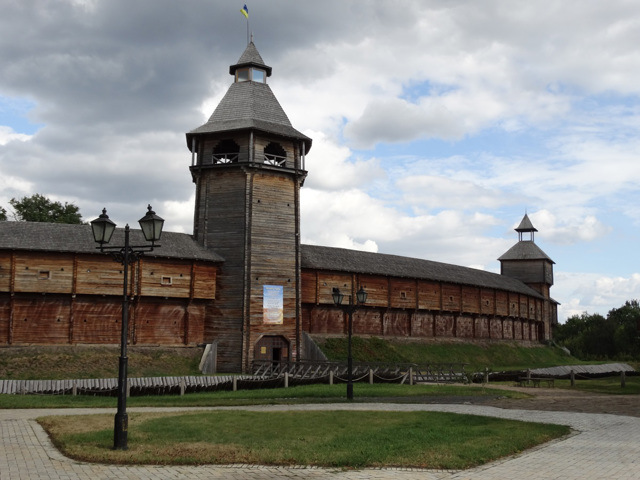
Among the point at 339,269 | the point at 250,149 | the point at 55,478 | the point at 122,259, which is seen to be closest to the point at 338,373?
the point at 339,269

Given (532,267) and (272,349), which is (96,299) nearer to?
(272,349)

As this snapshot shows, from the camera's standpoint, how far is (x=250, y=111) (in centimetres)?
4103

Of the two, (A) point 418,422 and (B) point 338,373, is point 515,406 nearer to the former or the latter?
(A) point 418,422

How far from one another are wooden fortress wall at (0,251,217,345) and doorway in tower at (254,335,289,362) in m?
3.49

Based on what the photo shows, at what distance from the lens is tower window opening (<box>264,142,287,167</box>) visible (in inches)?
1592

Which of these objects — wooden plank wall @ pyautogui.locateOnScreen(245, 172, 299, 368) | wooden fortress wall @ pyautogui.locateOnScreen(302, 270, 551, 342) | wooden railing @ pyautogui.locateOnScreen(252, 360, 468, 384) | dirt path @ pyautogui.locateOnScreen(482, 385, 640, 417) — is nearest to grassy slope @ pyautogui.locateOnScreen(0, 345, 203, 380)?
wooden railing @ pyautogui.locateOnScreen(252, 360, 468, 384)

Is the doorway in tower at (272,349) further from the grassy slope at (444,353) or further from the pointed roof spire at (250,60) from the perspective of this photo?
the pointed roof spire at (250,60)

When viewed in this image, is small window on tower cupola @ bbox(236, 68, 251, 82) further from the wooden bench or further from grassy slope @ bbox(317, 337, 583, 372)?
the wooden bench

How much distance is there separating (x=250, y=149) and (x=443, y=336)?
74.6ft

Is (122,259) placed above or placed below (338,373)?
above

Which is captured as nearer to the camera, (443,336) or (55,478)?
(55,478)

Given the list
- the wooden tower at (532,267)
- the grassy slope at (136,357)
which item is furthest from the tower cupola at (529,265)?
the grassy slope at (136,357)

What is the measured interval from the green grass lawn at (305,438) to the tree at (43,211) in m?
44.6

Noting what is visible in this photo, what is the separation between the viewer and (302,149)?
41281 mm
